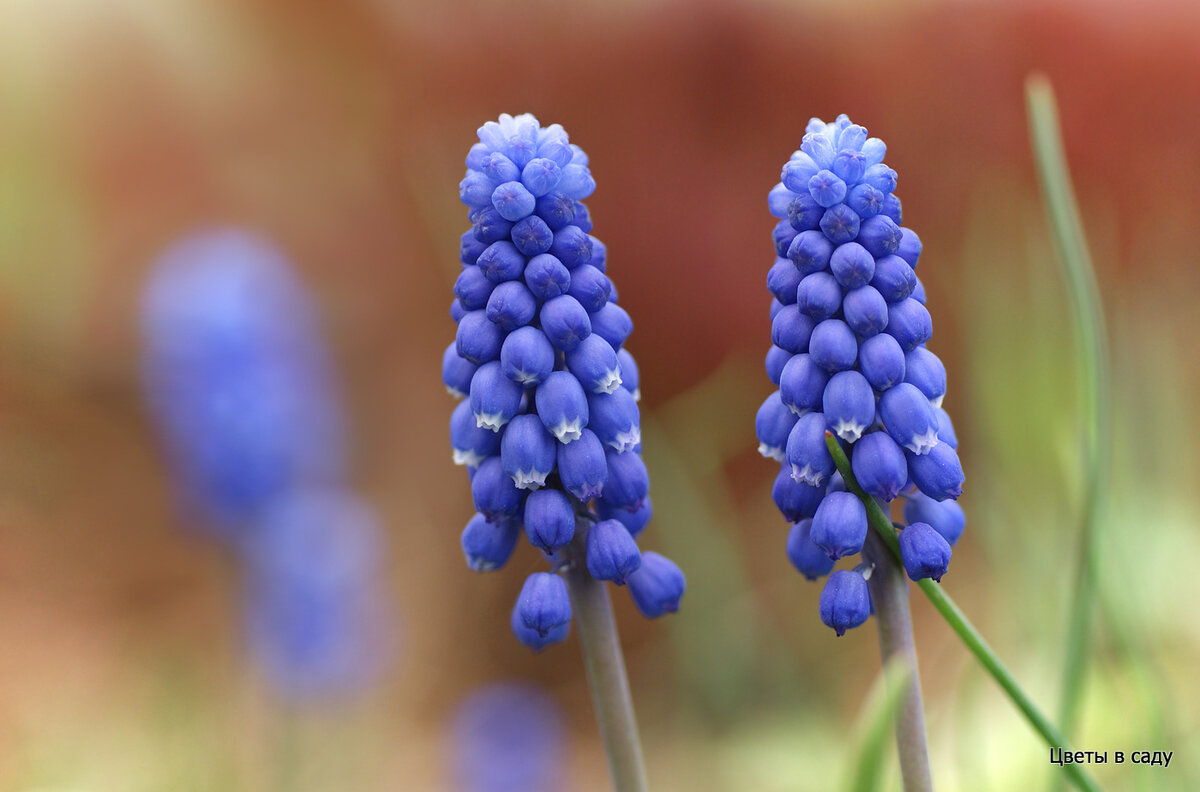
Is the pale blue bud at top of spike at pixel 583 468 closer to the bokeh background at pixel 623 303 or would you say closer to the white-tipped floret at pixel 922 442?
the white-tipped floret at pixel 922 442

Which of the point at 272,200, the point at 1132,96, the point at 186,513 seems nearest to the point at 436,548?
the point at 186,513

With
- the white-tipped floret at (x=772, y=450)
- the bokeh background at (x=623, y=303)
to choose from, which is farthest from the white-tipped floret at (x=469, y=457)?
the bokeh background at (x=623, y=303)

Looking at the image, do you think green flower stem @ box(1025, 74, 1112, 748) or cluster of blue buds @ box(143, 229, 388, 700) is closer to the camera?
green flower stem @ box(1025, 74, 1112, 748)

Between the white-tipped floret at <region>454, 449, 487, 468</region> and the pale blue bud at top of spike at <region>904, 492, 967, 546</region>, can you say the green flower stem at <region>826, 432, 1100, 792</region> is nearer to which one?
the pale blue bud at top of spike at <region>904, 492, 967, 546</region>

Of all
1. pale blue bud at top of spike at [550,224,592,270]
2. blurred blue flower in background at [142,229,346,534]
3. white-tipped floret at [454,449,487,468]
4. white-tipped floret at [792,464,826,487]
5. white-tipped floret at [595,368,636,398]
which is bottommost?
white-tipped floret at [792,464,826,487]

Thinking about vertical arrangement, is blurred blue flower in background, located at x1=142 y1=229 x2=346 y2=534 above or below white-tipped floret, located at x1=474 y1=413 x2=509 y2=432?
above

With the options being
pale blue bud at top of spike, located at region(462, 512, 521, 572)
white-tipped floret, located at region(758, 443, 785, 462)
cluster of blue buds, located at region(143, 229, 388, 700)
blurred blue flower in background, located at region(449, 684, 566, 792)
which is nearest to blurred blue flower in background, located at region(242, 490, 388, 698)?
cluster of blue buds, located at region(143, 229, 388, 700)
